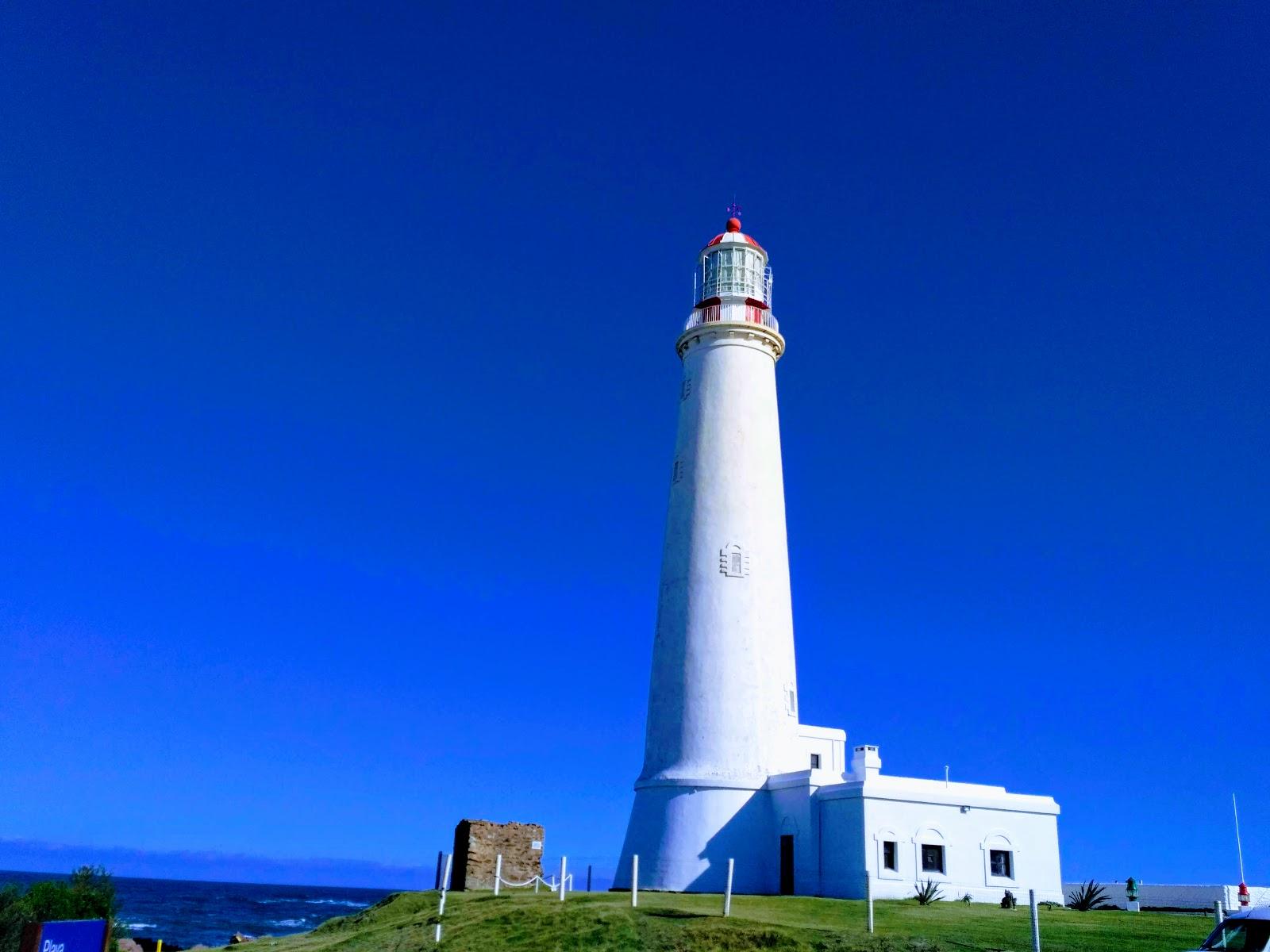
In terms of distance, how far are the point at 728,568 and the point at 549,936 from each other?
12.1 metres

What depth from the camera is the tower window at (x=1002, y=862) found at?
86.1 feet

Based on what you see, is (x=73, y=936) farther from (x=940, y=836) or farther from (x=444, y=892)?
(x=940, y=836)

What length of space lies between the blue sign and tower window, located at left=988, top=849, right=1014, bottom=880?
20.1 m

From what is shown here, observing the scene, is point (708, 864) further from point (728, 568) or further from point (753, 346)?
point (753, 346)

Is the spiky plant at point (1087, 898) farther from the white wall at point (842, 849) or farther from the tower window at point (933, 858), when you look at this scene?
the white wall at point (842, 849)

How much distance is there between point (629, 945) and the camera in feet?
58.7

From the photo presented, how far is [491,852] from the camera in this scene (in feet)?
83.8

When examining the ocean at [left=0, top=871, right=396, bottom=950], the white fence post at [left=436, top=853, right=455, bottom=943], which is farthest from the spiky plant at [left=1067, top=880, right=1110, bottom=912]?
the ocean at [left=0, top=871, right=396, bottom=950]

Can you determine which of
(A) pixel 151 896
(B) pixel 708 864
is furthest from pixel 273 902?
(B) pixel 708 864

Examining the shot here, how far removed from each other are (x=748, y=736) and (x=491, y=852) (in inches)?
274

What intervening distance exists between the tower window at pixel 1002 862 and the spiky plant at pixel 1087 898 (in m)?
1.50

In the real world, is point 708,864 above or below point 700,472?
below

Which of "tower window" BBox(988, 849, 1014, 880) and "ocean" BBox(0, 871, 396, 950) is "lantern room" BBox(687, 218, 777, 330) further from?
"ocean" BBox(0, 871, 396, 950)

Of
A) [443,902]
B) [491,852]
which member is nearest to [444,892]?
[443,902]
